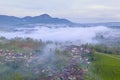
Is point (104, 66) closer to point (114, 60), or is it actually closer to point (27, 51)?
point (114, 60)

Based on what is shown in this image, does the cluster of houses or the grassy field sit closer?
the grassy field

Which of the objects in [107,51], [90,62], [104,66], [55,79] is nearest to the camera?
[55,79]

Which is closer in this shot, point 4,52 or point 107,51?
point 4,52

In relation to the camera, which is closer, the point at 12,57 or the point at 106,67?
the point at 106,67

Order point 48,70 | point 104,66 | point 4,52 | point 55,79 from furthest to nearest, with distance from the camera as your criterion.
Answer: point 4,52
point 104,66
point 48,70
point 55,79

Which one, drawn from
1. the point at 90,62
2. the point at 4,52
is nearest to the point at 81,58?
the point at 90,62

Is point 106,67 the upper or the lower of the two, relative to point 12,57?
lower

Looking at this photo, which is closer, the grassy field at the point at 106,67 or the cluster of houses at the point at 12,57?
the grassy field at the point at 106,67

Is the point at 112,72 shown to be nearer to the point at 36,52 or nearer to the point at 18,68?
the point at 18,68
